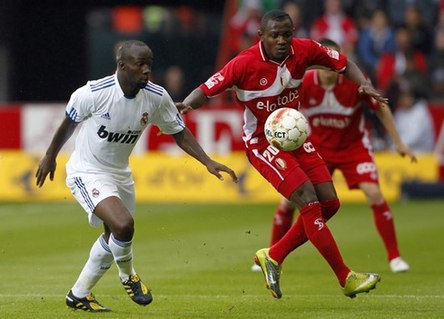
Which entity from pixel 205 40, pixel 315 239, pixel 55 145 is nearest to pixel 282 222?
pixel 315 239

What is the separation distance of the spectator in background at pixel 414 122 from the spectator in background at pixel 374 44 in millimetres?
1321

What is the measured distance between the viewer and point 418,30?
24.0m

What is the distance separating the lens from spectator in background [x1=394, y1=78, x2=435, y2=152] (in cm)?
2175

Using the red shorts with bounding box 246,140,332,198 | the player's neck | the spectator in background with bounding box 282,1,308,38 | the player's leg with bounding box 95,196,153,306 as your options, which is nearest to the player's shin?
the red shorts with bounding box 246,140,332,198

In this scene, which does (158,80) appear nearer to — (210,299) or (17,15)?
(17,15)

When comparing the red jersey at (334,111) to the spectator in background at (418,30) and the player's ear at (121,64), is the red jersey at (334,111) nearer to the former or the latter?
the player's ear at (121,64)

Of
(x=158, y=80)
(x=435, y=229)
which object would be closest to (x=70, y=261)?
(x=435, y=229)

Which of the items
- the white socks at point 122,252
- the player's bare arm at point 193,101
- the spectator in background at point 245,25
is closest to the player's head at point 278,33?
the player's bare arm at point 193,101

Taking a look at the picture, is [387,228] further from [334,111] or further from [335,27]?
[335,27]

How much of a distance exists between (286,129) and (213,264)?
3.87m

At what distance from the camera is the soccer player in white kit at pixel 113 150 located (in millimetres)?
9406

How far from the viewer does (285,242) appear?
10352mm

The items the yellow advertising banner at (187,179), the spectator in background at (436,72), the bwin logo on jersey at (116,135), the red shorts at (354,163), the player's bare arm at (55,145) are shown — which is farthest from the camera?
the spectator in background at (436,72)

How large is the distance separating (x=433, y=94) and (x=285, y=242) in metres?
14.7
